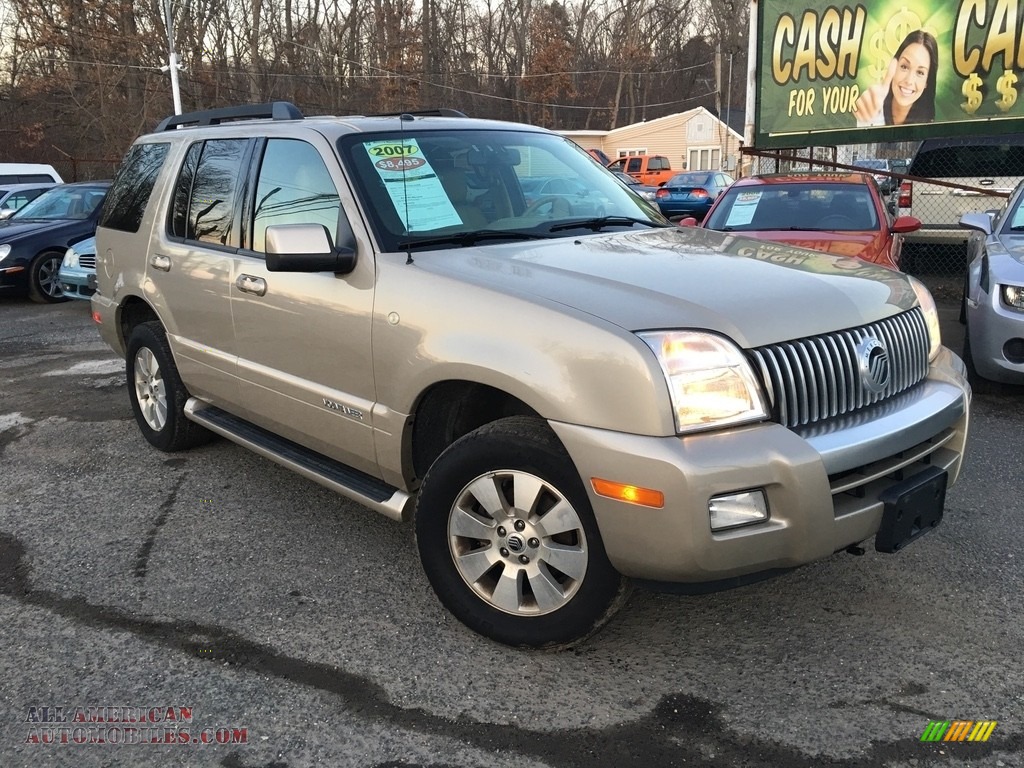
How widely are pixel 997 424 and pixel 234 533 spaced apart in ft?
15.1

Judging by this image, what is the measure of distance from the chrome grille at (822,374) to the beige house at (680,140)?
45.9 m

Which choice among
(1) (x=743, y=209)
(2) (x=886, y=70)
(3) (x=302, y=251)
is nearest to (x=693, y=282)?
(3) (x=302, y=251)

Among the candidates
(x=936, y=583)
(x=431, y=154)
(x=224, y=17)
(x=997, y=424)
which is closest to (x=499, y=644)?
(x=936, y=583)

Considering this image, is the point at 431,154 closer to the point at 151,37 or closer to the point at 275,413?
the point at 275,413

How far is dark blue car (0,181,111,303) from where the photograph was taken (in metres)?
11.4

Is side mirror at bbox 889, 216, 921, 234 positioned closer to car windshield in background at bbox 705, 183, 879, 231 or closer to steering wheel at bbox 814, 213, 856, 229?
car windshield in background at bbox 705, 183, 879, 231

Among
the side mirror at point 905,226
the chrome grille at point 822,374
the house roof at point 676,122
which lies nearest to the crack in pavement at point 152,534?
the chrome grille at point 822,374

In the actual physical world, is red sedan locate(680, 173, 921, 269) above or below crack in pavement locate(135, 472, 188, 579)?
above

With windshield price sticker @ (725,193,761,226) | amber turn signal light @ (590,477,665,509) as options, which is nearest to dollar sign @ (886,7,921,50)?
windshield price sticker @ (725,193,761,226)

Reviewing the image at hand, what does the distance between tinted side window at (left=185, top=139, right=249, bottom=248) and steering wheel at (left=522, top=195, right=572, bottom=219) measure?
141cm

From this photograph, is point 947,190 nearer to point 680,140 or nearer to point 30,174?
point 30,174

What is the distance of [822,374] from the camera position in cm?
272

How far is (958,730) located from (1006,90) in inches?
376

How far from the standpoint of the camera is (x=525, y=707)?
2.72 meters
